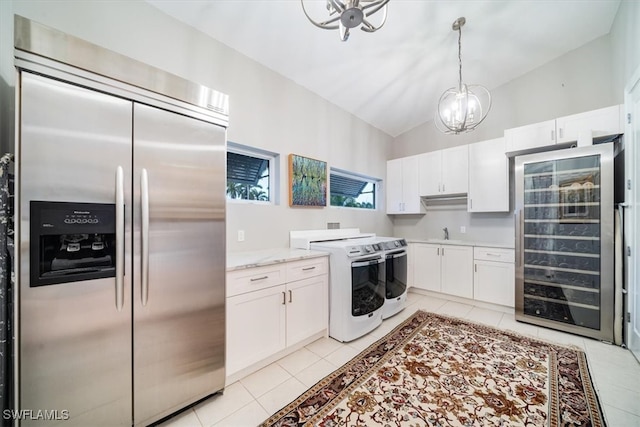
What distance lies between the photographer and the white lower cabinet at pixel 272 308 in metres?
1.82

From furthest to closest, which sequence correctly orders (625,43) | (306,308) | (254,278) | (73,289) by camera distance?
1. (625,43)
2. (306,308)
3. (254,278)
4. (73,289)

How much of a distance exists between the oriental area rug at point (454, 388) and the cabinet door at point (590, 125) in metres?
2.22

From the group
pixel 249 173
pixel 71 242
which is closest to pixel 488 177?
pixel 249 173

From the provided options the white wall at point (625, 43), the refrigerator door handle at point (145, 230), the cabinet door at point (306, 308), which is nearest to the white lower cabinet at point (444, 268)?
the cabinet door at point (306, 308)

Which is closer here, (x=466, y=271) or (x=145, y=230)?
(x=145, y=230)

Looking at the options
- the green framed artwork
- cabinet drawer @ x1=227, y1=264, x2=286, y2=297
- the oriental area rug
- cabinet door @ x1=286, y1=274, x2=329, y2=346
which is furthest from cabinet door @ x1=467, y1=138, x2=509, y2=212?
Answer: cabinet drawer @ x1=227, y1=264, x2=286, y2=297

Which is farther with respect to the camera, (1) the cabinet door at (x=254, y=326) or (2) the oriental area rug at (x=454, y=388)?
(1) the cabinet door at (x=254, y=326)

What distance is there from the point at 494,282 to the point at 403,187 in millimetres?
1999

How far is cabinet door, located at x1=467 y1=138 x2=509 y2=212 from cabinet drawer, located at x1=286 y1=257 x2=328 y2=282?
8.38ft

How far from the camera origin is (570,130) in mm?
A: 2758

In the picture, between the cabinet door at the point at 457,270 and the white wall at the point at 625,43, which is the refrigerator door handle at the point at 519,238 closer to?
the cabinet door at the point at 457,270

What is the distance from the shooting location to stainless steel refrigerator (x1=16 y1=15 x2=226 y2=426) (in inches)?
43.4

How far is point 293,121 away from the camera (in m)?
3.08

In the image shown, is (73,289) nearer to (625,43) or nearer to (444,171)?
(444,171)
